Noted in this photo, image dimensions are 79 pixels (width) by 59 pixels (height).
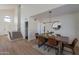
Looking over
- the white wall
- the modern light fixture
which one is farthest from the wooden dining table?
the modern light fixture

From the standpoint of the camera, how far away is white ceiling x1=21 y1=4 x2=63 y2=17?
9.48 ft

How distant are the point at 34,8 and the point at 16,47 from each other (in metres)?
0.98

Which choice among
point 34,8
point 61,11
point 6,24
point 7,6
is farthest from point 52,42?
point 7,6

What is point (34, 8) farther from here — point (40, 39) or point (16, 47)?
point (16, 47)

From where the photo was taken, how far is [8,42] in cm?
293

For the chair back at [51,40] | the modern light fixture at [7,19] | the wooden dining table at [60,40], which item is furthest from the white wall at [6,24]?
the wooden dining table at [60,40]

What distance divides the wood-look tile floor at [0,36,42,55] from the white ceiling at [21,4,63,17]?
65cm

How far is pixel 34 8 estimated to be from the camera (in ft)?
9.63

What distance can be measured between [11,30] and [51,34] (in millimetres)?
927

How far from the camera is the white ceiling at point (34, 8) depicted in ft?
9.48

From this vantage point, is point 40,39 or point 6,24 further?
point 40,39

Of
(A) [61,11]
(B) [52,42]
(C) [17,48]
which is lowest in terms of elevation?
(C) [17,48]

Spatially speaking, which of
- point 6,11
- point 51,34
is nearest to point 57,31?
point 51,34
